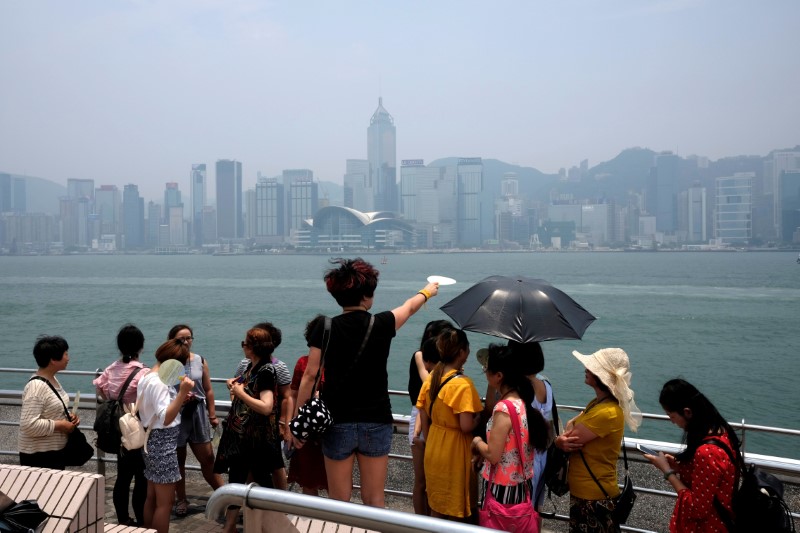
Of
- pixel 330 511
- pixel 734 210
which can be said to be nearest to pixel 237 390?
pixel 330 511

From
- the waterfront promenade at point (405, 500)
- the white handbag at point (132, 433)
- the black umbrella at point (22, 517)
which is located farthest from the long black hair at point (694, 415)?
the white handbag at point (132, 433)

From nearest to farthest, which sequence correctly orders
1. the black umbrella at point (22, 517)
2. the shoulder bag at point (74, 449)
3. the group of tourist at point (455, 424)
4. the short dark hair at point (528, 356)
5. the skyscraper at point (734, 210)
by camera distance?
the black umbrella at point (22, 517)
the group of tourist at point (455, 424)
the short dark hair at point (528, 356)
the shoulder bag at point (74, 449)
the skyscraper at point (734, 210)

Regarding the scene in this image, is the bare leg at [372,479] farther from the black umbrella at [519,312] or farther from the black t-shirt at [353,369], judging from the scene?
the black umbrella at [519,312]

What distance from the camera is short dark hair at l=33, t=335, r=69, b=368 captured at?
3439mm

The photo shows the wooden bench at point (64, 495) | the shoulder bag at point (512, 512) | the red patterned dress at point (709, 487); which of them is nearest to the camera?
the wooden bench at point (64, 495)

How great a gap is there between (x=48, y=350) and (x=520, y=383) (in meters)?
2.29

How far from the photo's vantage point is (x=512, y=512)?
2.68 m

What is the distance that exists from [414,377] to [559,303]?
2.82 ft

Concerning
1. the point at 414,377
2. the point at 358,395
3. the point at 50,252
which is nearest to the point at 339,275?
the point at 358,395

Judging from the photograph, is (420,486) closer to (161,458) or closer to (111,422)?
(161,458)

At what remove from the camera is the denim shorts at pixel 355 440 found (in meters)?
2.86

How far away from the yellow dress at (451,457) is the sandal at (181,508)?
5.46 ft

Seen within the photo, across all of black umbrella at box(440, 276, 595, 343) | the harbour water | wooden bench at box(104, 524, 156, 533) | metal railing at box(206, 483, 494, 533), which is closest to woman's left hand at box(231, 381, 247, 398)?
wooden bench at box(104, 524, 156, 533)

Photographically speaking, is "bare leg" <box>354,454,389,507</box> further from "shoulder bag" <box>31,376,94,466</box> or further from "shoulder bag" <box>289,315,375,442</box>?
"shoulder bag" <box>31,376,94,466</box>
